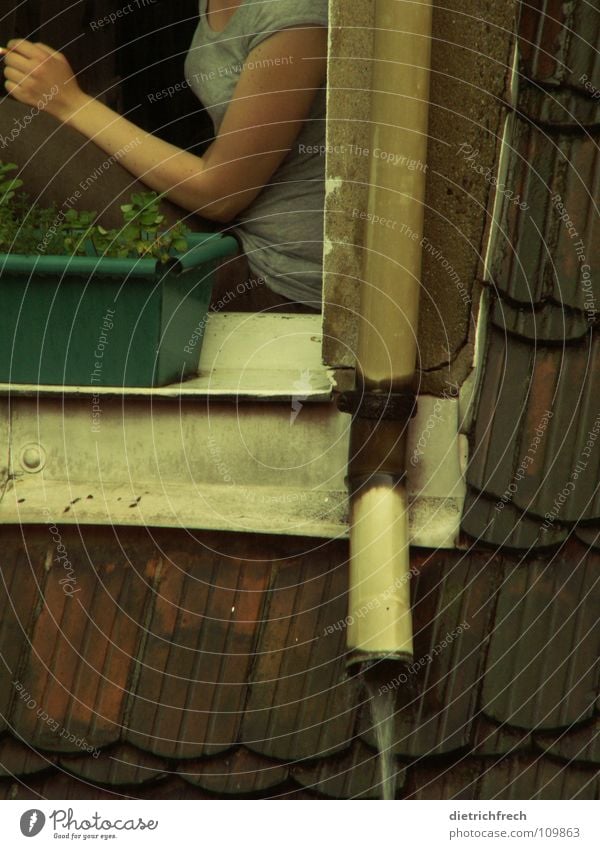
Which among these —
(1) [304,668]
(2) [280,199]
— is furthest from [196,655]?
(2) [280,199]

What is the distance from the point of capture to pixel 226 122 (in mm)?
1454

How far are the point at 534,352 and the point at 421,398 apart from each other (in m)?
0.13

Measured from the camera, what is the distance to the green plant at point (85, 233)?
4.39 feet

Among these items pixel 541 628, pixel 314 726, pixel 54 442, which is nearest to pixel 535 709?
pixel 541 628

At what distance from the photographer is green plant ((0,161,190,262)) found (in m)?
1.34

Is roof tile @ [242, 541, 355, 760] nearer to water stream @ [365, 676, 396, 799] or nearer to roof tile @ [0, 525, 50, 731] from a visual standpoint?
water stream @ [365, 676, 396, 799]

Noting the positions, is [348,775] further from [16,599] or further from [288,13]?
[288,13]

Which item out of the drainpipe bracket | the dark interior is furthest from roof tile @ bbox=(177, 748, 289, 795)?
the dark interior

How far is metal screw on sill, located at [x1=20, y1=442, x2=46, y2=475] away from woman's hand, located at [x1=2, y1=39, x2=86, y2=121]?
16.0 inches

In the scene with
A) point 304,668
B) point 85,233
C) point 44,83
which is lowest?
point 304,668

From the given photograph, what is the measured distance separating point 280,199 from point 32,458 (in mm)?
441

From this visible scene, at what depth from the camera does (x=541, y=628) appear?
1.25 m

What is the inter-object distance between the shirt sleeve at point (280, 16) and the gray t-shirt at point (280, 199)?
15mm

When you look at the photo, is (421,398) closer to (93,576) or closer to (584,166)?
(584,166)
